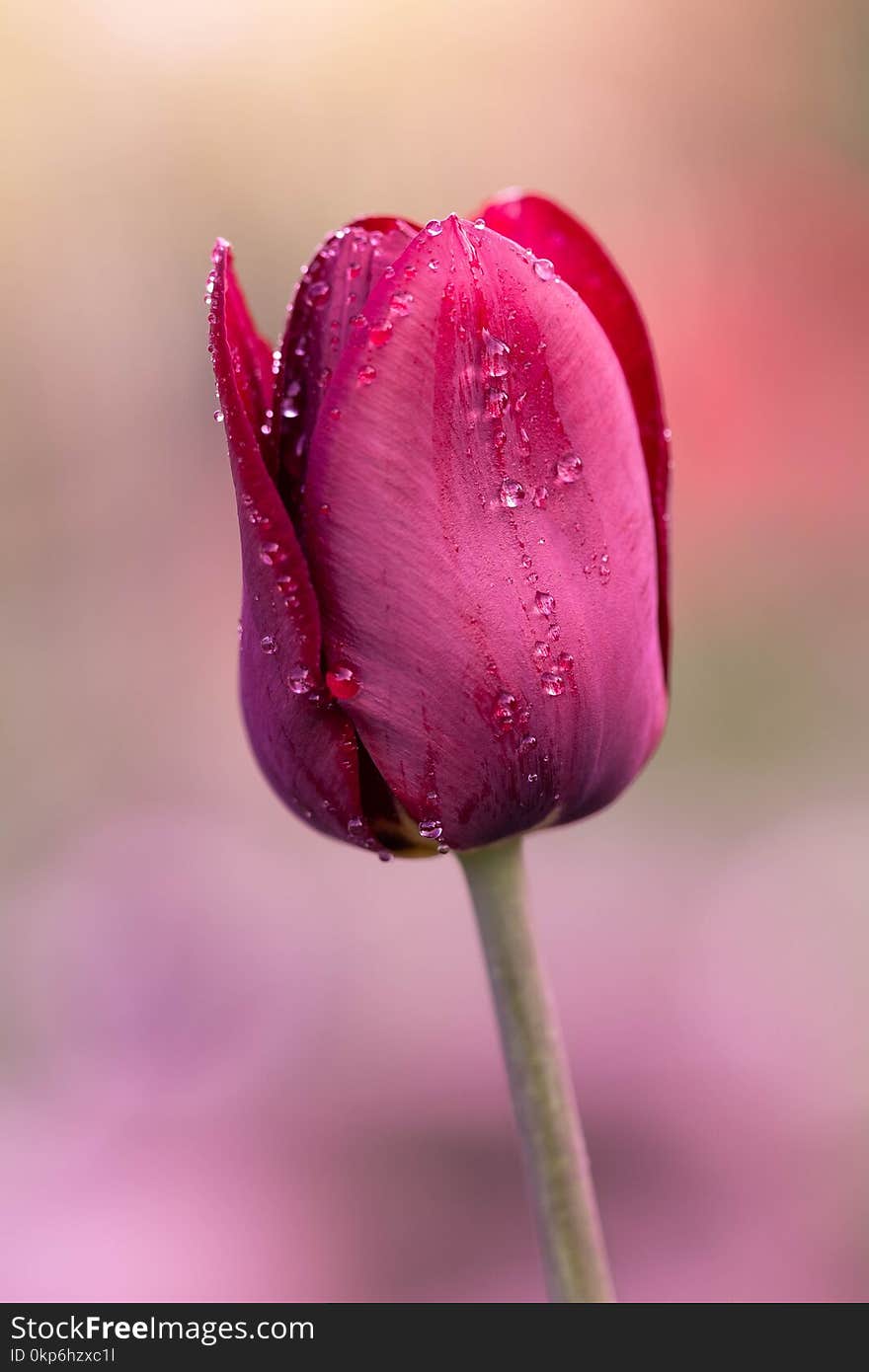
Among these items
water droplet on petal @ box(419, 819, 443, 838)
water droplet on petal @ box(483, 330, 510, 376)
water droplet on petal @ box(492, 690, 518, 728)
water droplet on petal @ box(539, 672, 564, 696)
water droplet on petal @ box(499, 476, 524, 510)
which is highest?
water droplet on petal @ box(483, 330, 510, 376)

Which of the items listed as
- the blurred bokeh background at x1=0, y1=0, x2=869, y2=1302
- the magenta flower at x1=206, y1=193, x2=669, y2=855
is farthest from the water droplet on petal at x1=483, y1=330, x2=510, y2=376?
the blurred bokeh background at x1=0, y1=0, x2=869, y2=1302

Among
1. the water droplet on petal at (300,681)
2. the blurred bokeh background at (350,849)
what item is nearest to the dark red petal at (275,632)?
the water droplet on petal at (300,681)

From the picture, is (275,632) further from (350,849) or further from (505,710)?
(350,849)

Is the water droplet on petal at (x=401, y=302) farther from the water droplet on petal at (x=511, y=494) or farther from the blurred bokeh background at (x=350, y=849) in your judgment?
the blurred bokeh background at (x=350, y=849)

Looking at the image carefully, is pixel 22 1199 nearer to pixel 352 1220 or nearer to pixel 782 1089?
pixel 352 1220

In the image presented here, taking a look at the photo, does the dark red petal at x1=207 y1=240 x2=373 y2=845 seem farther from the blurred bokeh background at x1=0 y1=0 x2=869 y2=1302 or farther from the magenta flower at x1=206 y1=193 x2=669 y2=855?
the blurred bokeh background at x1=0 y1=0 x2=869 y2=1302

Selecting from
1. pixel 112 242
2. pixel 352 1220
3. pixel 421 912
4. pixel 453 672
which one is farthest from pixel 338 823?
pixel 112 242
